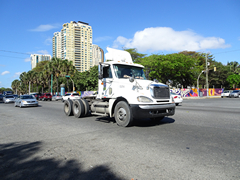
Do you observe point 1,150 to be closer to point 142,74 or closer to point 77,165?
point 77,165

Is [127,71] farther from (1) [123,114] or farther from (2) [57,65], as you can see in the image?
(2) [57,65]

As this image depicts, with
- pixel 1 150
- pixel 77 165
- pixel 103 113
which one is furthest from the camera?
pixel 103 113

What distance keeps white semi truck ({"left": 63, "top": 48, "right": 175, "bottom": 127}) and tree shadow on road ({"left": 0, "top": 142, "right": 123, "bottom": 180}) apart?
3453 mm

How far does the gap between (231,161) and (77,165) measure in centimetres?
296

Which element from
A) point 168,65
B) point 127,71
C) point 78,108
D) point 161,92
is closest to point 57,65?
point 168,65

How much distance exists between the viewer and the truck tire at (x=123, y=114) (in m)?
6.93

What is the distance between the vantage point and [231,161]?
11.9ft

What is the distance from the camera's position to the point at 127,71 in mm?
8297

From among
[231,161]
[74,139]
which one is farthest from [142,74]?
[231,161]

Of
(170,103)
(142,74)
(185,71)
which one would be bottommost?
(170,103)

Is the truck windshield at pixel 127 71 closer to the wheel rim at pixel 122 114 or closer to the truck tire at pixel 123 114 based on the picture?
the truck tire at pixel 123 114

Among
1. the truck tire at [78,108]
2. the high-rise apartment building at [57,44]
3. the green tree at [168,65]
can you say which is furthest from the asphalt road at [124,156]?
the high-rise apartment building at [57,44]

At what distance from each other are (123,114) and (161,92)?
5.52 feet

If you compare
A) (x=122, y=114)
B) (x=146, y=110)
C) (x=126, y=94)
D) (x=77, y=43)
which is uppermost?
(x=77, y=43)
